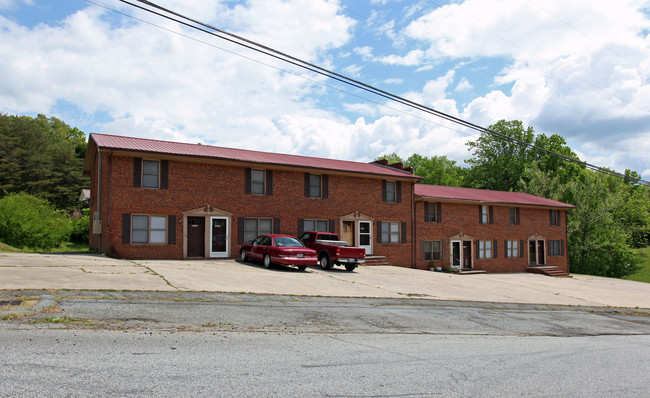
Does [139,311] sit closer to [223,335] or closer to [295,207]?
[223,335]

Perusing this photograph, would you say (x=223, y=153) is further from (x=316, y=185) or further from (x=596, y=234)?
(x=596, y=234)

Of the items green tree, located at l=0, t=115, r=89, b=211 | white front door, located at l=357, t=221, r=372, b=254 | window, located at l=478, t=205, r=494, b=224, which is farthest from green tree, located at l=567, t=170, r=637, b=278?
green tree, located at l=0, t=115, r=89, b=211

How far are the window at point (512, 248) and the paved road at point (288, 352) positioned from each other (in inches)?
1001

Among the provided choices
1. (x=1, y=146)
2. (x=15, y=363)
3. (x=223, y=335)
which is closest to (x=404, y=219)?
(x=223, y=335)

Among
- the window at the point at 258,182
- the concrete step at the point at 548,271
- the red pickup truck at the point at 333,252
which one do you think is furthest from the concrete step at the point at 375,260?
the concrete step at the point at 548,271

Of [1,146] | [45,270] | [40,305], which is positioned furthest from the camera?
[1,146]

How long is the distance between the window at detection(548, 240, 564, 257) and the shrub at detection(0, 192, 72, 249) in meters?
39.1

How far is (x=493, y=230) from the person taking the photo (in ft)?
119

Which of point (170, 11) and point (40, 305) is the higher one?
point (170, 11)

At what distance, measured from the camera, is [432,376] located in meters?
6.15

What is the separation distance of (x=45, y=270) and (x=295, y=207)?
1426cm

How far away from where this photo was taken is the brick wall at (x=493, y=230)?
106 feet

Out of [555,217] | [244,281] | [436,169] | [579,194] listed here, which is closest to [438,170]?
[436,169]

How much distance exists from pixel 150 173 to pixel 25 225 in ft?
51.7
